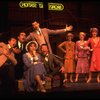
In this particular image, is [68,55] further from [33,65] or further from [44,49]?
[33,65]

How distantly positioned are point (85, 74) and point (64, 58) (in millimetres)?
761

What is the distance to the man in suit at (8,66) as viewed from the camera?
1372 centimetres

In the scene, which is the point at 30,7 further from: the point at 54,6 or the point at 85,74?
the point at 85,74

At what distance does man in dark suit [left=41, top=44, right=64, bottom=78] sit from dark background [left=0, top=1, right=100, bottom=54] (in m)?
1.42

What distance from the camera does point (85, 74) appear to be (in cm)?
1480

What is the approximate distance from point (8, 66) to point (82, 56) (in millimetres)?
2146

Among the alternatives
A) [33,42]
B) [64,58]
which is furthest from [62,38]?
[33,42]

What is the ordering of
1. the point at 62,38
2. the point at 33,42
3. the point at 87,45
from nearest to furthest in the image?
1. the point at 33,42
2. the point at 87,45
3. the point at 62,38

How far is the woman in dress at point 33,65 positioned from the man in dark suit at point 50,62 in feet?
0.78

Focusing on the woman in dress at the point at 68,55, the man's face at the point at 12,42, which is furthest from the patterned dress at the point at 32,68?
the woman in dress at the point at 68,55

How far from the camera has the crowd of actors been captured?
13641mm

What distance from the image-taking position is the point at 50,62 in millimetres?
13867

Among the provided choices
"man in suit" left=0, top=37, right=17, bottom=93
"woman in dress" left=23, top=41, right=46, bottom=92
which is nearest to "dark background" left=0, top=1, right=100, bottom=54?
"man in suit" left=0, top=37, right=17, bottom=93

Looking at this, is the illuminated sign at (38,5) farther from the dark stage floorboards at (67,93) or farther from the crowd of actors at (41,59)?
the dark stage floorboards at (67,93)
